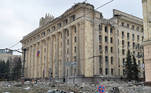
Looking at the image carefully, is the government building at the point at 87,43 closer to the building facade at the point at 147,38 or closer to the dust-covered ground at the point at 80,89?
the dust-covered ground at the point at 80,89

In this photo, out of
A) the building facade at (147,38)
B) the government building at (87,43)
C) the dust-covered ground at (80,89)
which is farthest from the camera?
the government building at (87,43)

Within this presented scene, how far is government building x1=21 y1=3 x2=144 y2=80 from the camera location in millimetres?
45375

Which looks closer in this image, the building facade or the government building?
the building facade

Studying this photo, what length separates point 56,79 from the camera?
171 feet

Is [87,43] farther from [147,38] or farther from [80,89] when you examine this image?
[147,38]

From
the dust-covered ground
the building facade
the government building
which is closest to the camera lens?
the dust-covered ground

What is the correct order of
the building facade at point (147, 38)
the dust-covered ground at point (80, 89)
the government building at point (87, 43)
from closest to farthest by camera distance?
1. the dust-covered ground at point (80, 89)
2. the building facade at point (147, 38)
3. the government building at point (87, 43)

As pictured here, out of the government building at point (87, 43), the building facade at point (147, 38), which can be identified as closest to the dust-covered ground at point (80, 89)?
the building facade at point (147, 38)

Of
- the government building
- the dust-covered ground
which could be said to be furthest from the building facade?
the government building

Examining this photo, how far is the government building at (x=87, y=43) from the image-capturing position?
149 ft

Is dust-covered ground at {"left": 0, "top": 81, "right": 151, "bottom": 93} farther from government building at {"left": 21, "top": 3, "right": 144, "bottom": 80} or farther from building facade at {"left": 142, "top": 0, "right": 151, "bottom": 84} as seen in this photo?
government building at {"left": 21, "top": 3, "right": 144, "bottom": 80}

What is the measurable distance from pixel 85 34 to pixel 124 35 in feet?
50.7

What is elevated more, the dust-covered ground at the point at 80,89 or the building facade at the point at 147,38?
the building facade at the point at 147,38

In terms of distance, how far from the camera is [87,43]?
4534 centimetres
